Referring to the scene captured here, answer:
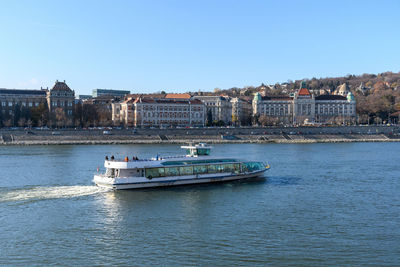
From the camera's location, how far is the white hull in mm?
28500

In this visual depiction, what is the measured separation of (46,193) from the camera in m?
27.8

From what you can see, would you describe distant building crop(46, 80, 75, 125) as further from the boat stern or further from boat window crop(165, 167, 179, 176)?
Answer: the boat stern

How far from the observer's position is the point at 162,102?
358 feet

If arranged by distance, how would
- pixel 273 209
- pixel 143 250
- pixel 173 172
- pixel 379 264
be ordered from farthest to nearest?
1. pixel 173 172
2. pixel 273 209
3. pixel 143 250
4. pixel 379 264

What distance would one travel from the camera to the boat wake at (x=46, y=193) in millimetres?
26312

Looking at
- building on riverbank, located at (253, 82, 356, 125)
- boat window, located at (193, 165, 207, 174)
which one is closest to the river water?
boat window, located at (193, 165, 207, 174)

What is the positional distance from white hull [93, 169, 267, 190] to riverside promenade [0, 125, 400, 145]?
43832 mm

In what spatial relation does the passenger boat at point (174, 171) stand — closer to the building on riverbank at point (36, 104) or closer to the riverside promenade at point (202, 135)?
the riverside promenade at point (202, 135)

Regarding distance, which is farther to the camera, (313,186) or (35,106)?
(35,106)

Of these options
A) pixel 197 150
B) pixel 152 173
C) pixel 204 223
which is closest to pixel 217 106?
pixel 197 150

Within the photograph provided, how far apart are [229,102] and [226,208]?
110748 millimetres

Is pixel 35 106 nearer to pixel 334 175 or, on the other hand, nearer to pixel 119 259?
pixel 334 175

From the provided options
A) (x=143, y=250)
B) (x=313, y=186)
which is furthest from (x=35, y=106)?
(x=143, y=250)

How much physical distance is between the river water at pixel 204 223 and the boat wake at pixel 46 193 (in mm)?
53
